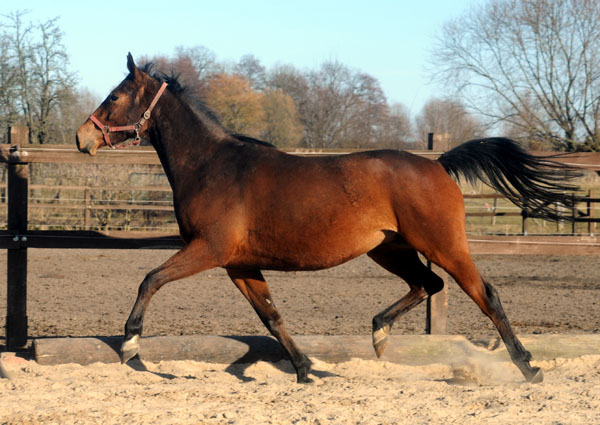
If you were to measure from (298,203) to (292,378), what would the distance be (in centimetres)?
122

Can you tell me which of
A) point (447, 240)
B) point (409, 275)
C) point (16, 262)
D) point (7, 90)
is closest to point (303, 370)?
point (409, 275)

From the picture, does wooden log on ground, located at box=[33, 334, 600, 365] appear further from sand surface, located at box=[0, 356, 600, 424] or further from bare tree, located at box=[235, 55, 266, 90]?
bare tree, located at box=[235, 55, 266, 90]

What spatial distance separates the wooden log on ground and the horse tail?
98 cm

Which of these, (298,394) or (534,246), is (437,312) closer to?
(534,246)

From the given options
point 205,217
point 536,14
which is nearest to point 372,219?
point 205,217

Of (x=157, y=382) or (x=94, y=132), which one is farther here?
(x=94, y=132)

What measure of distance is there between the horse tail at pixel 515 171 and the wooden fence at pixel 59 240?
93cm

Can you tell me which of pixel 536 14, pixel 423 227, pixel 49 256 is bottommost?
pixel 49 256

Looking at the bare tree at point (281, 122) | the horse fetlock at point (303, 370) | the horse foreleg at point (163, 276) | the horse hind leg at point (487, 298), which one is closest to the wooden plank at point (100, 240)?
the horse foreleg at point (163, 276)

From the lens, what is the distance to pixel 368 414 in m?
3.38

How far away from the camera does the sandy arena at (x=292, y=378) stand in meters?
3.40

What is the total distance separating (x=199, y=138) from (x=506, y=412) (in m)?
2.63

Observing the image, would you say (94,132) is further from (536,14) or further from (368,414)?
(536,14)

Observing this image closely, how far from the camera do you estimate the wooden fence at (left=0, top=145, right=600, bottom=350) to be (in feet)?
18.1
